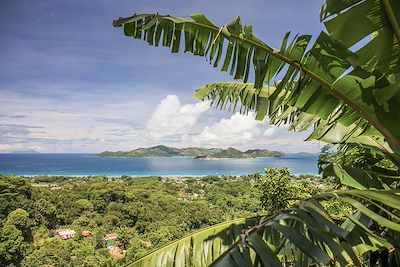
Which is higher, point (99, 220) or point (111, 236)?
point (99, 220)

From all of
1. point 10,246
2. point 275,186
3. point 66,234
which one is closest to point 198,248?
point 275,186

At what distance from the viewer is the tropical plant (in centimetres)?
97

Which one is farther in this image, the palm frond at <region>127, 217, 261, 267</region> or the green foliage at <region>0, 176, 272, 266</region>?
the green foliage at <region>0, 176, 272, 266</region>

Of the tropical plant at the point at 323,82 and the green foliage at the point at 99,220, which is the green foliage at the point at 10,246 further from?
the tropical plant at the point at 323,82

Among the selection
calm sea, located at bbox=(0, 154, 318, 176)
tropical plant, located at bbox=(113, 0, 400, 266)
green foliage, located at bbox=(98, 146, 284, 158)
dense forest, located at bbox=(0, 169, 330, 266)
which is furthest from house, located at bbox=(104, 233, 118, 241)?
green foliage, located at bbox=(98, 146, 284, 158)

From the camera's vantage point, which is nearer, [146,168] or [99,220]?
[99,220]

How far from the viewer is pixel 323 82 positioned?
4.49 feet

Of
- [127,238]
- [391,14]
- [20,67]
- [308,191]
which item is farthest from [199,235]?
[20,67]

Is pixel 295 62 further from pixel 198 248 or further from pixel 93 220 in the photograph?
pixel 93 220

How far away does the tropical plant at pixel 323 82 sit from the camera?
97cm

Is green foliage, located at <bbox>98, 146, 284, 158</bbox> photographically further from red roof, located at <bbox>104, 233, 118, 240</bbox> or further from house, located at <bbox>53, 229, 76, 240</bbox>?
house, located at <bbox>53, 229, 76, 240</bbox>

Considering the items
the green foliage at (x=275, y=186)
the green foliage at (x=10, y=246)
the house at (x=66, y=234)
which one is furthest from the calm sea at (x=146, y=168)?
the green foliage at (x=275, y=186)

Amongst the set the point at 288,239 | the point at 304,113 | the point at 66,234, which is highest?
the point at 304,113

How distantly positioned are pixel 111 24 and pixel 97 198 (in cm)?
2606
